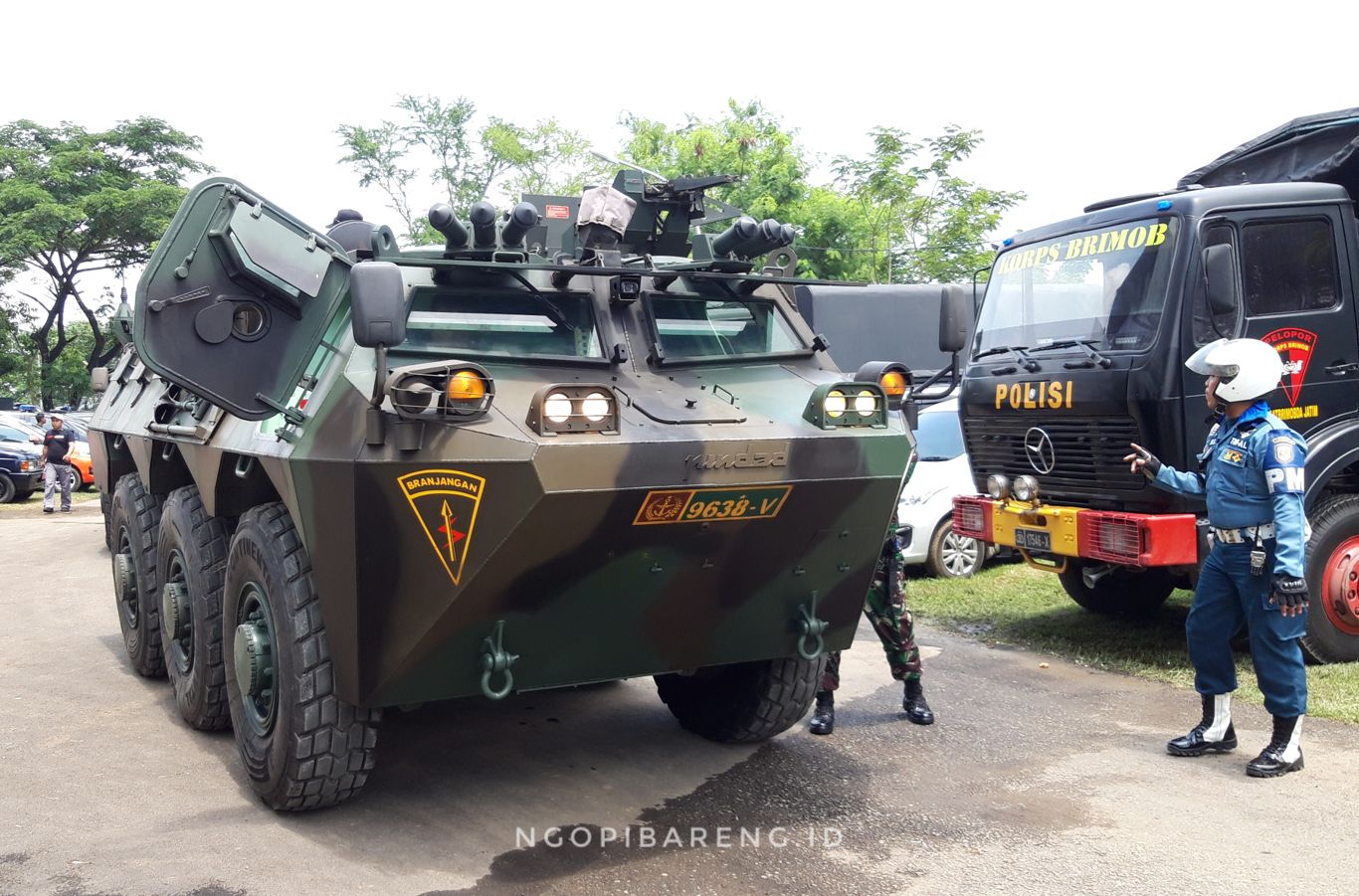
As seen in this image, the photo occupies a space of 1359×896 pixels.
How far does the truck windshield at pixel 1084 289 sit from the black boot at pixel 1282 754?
92.5 inches

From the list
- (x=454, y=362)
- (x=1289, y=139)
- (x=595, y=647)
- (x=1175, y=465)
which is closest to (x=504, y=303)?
(x=454, y=362)

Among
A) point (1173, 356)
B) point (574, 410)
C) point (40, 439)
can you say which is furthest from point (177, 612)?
point (40, 439)

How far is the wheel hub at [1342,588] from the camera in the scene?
7.14 metres

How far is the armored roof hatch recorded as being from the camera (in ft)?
15.8

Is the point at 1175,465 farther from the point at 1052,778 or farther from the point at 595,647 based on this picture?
the point at 595,647

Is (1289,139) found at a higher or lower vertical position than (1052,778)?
higher

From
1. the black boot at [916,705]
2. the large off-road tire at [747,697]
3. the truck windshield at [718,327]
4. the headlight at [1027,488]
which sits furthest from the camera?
the headlight at [1027,488]

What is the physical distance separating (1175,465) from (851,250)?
53.1 feet

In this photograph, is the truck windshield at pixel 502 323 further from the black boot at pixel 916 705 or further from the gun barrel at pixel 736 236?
the black boot at pixel 916 705

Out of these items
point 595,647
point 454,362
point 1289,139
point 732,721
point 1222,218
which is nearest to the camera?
point 454,362

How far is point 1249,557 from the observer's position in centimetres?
532

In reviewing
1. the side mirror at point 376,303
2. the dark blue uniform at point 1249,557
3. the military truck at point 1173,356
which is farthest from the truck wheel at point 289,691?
the military truck at point 1173,356

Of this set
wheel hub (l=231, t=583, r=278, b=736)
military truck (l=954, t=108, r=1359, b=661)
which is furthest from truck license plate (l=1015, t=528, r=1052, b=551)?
wheel hub (l=231, t=583, r=278, b=736)

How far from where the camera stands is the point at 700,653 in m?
4.79
